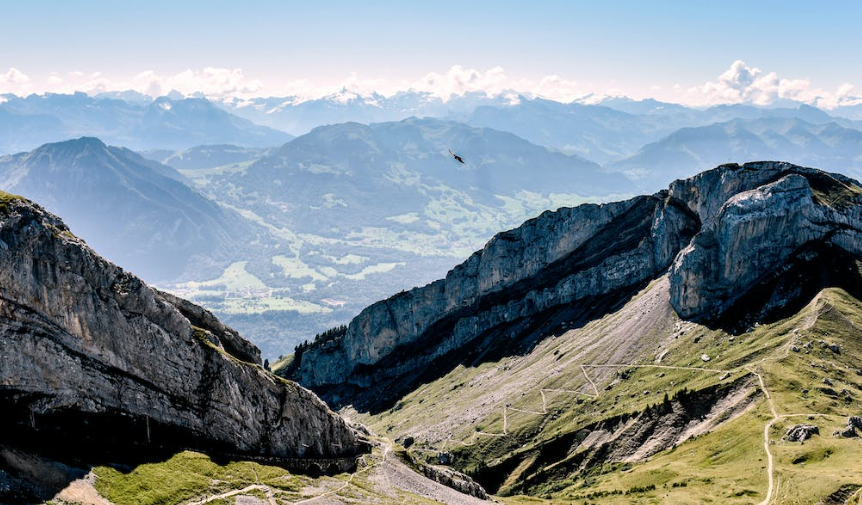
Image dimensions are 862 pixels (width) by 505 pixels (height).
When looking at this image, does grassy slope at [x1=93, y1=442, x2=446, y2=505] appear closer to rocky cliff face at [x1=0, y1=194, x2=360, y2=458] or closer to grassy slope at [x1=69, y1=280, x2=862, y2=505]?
grassy slope at [x1=69, y1=280, x2=862, y2=505]

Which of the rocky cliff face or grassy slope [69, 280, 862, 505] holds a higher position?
the rocky cliff face

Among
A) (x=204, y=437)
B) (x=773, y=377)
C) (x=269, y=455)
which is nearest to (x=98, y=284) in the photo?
(x=204, y=437)

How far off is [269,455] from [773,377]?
5259 inches

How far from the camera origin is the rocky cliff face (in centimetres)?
8850

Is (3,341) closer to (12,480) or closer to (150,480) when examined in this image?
(12,480)

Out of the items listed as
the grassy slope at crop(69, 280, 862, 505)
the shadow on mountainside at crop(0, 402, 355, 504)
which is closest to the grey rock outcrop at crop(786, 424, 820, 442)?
the grassy slope at crop(69, 280, 862, 505)

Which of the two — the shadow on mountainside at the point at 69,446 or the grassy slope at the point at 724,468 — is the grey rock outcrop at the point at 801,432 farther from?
the shadow on mountainside at the point at 69,446

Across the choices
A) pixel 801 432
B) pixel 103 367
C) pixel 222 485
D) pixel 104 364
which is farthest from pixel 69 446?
pixel 801 432

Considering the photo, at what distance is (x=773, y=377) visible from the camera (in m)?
177

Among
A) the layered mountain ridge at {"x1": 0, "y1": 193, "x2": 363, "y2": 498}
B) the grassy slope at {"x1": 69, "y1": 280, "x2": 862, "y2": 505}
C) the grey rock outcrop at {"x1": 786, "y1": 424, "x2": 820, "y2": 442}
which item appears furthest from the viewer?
the grey rock outcrop at {"x1": 786, "y1": 424, "x2": 820, "y2": 442}

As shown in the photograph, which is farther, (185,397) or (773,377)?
(773,377)

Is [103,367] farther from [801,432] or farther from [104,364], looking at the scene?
[801,432]

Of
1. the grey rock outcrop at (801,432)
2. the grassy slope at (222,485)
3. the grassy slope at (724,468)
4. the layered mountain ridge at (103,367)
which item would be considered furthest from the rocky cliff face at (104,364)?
the grey rock outcrop at (801,432)

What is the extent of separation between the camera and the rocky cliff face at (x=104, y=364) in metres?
88.5
